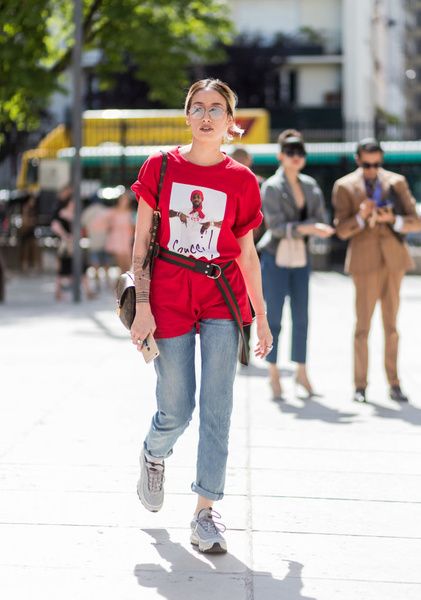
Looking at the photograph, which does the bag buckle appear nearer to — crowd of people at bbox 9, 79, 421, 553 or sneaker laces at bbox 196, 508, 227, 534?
crowd of people at bbox 9, 79, 421, 553

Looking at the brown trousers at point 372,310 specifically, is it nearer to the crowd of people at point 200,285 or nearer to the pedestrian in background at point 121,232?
the crowd of people at point 200,285

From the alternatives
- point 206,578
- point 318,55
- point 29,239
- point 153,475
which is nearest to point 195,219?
point 153,475

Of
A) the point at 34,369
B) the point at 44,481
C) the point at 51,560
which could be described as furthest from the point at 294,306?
the point at 51,560

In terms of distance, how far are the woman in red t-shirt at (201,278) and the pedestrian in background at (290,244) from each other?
11.8ft

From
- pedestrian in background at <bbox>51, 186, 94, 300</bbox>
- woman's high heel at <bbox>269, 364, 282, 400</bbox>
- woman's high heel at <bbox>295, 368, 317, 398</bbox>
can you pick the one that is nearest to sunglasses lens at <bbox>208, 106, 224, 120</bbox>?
woman's high heel at <bbox>269, 364, 282, 400</bbox>

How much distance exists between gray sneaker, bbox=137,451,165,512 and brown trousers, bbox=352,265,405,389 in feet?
12.3

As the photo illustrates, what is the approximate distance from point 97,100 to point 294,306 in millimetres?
38682

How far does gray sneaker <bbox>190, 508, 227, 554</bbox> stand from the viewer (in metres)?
4.42

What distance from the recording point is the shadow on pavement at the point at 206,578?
13.0 ft

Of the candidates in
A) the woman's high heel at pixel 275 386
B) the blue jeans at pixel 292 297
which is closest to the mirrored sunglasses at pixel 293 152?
the blue jeans at pixel 292 297

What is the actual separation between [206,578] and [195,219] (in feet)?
4.41

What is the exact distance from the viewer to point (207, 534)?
4.45m

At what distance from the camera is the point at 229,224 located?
14.8 ft

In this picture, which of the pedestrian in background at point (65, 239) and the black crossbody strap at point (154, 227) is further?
the pedestrian in background at point (65, 239)
